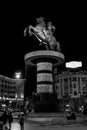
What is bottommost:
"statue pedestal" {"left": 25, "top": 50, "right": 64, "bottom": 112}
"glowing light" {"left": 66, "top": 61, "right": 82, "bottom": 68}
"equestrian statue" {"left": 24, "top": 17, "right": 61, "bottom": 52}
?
"statue pedestal" {"left": 25, "top": 50, "right": 64, "bottom": 112}

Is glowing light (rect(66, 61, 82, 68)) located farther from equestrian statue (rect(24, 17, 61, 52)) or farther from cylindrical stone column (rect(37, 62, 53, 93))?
cylindrical stone column (rect(37, 62, 53, 93))

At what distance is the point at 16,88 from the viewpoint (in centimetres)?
12862

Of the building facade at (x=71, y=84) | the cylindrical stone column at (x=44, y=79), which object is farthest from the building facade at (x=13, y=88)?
the cylindrical stone column at (x=44, y=79)

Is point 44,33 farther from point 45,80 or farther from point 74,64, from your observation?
point 74,64

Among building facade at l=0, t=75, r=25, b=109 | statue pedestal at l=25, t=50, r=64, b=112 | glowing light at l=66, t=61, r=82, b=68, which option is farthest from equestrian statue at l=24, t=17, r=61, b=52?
building facade at l=0, t=75, r=25, b=109

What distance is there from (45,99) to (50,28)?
41.9ft

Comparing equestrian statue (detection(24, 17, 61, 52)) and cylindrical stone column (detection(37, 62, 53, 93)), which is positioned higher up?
equestrian statue (detection(24, 17, 61, 52))

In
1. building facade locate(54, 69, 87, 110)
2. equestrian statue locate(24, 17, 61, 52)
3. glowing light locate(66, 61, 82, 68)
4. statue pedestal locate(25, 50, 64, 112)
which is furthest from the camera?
building facade locate(54, 69, 87, 110)

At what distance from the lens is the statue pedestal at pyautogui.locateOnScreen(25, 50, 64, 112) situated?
111ft

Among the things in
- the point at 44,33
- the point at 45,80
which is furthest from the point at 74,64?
the point at 45,80

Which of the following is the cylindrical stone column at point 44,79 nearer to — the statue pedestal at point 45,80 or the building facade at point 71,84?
the statue pedestal at point 45,80

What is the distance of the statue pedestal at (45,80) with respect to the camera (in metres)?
33.9

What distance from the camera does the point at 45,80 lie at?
3462cm

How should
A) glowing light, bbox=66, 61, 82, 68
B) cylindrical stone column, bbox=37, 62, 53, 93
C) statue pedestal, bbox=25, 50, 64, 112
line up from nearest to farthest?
statue pedestal, bbox=25, 50, 64, 112 → cylindrical stone column, bbox=37, 62, 53, 93 → glowing light, bbox=66, 61, 82, 68
